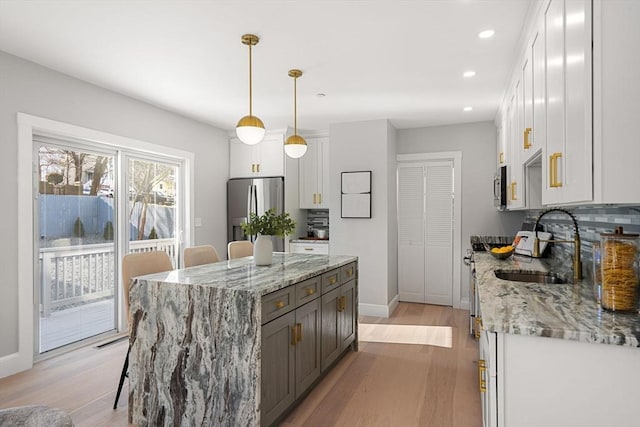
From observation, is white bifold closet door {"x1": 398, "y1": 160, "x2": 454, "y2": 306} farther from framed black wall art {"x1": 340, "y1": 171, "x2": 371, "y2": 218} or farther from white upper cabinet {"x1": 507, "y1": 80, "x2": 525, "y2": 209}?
white upper cabinet {"x1": 507, "y1": 80, "x2": 525, "y2": 209}

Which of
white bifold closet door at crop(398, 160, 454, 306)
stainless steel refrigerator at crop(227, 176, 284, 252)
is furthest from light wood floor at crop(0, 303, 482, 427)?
stainless steel refrigerator at crop(227, 176, 284, 252)

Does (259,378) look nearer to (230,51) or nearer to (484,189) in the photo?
(230,51)

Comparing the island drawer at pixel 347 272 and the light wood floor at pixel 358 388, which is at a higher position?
the island drawer at pixel 347 272

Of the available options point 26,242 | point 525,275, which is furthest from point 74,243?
point 525,275

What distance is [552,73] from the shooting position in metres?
1.75

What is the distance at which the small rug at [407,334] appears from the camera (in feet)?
12.3

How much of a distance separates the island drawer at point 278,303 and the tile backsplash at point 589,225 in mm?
1744

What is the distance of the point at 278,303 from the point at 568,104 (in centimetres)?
170

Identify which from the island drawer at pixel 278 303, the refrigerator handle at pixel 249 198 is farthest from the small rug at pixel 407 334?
the refrigerator handle at pixel 249 198

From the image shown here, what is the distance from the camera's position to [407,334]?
3.97 metres

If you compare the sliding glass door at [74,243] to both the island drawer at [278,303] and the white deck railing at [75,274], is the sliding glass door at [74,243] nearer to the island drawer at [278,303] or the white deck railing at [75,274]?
the white deck railing at [75,274]

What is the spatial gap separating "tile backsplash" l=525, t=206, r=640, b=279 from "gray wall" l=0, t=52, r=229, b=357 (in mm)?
4076

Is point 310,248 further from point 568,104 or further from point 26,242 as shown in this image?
point 568,104

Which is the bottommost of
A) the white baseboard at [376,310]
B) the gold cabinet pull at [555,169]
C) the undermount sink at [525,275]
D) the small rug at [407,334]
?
the small rug at [407,334]
